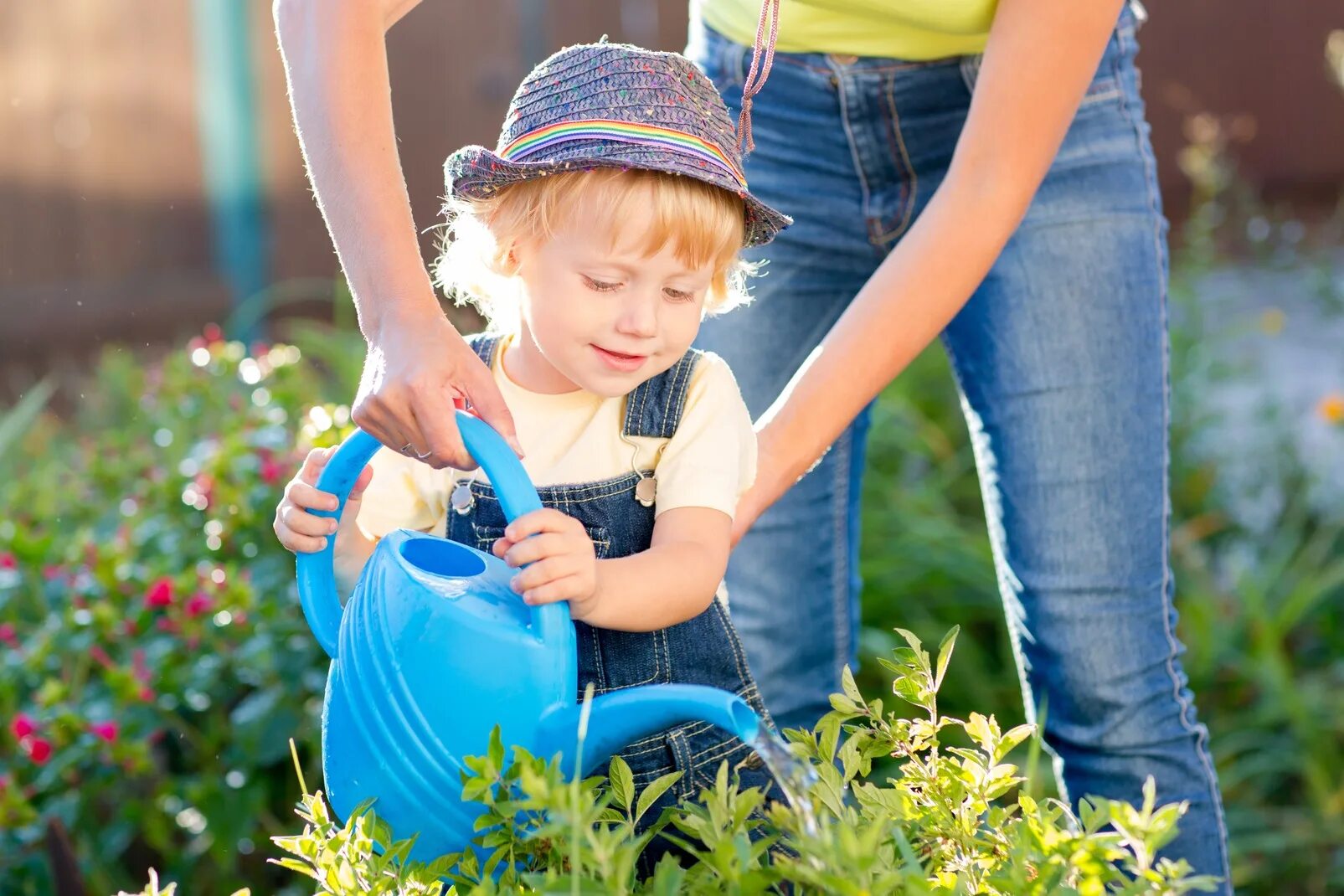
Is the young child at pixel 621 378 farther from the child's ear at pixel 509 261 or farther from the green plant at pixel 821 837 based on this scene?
the green plant at pixel 821 837

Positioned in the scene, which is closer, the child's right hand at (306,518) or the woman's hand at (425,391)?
the woman's hand at (425,391)

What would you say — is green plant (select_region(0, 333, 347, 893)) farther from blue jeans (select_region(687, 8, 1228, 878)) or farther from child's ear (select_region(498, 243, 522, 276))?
blue jeans (select_region(687, 8, 1228, 878))

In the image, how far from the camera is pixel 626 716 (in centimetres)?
115

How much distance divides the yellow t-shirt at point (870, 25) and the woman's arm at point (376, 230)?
1.89 feet

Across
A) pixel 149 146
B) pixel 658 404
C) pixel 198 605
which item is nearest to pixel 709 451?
pixel 658 404

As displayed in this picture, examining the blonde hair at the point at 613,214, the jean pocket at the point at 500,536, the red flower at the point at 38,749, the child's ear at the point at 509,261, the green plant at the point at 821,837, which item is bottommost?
the red flower at the point at 38,749

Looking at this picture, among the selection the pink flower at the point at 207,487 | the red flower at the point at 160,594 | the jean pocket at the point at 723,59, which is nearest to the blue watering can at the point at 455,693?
the jean pocket at the point at 723,59

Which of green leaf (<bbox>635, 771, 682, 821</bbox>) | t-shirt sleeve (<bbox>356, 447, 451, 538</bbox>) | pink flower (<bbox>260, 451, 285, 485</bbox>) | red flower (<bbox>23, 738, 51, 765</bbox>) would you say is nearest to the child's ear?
t-shirt sleeve (<bbox>356, 447, 451, 538</bbox>)

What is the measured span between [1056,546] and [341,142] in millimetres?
1017

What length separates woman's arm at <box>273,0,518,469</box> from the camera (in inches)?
49.8

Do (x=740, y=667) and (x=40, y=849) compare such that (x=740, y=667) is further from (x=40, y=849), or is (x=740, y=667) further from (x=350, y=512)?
(x=40, y=849)

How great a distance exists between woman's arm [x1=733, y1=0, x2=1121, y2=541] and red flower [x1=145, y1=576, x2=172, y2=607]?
115 cm

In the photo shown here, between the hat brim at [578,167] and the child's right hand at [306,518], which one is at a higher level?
the hat brim at [578,167]

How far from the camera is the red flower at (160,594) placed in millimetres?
2281
